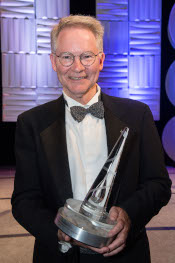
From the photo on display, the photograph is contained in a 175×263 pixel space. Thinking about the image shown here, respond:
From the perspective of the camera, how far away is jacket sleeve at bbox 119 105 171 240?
120 cm

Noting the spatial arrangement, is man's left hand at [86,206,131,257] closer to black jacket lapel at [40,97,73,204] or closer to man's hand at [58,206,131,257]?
man's hand at [58,206,131,257]

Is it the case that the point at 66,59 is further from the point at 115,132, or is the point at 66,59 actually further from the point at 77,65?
the point at 115,132

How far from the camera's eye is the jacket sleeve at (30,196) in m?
1.19

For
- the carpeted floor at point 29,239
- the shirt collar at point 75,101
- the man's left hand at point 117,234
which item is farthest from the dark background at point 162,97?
the man's left hand at point 117,234

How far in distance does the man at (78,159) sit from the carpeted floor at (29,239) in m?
1.45

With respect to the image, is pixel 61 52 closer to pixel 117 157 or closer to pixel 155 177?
pixel 117 157

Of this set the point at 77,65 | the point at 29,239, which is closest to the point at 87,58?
the point at 77,65

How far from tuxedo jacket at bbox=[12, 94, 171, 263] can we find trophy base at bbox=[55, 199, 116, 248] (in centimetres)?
30

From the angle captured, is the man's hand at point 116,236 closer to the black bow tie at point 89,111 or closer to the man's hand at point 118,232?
the man's hand at point 118,232

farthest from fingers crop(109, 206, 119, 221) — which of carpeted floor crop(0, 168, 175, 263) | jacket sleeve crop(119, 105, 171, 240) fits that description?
carpeted floor crop(0, 168, 175, 263)

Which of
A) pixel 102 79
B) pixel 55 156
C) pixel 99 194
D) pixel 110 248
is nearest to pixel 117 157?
pixel 99 194

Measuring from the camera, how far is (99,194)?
3.28 feet

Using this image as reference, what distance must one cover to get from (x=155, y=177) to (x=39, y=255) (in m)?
0.58

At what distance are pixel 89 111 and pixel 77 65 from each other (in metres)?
0.21
